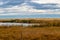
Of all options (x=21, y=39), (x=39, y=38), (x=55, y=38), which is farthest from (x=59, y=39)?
(x=21, y=39)

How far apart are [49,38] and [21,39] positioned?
3267mm

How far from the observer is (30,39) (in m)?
24.0

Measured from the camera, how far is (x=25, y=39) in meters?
23.9

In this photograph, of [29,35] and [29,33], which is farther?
[29,33]

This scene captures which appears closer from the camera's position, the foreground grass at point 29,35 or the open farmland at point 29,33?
the foreground grass at point 29,35

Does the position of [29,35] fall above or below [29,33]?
above

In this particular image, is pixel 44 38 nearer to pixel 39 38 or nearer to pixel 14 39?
pixel 39 38

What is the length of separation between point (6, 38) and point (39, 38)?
390 cm

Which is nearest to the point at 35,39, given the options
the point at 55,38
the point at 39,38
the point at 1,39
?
the point at 39,38

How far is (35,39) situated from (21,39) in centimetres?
168

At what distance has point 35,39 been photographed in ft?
79.8

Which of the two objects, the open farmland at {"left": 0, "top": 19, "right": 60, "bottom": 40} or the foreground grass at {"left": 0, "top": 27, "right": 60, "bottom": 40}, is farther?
the open farmland at {"left": 0, "top": 19, "right": 60, "bottom": 40}

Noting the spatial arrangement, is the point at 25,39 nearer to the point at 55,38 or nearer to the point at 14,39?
the point at 14,39

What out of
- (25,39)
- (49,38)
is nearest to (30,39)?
(25,39)
